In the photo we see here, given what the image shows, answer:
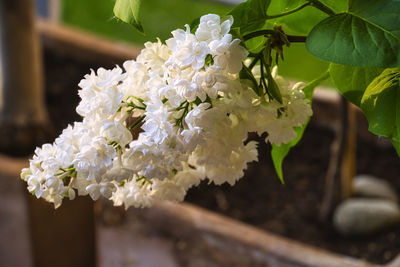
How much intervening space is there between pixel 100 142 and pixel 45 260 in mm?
1403

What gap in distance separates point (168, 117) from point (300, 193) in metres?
1.78

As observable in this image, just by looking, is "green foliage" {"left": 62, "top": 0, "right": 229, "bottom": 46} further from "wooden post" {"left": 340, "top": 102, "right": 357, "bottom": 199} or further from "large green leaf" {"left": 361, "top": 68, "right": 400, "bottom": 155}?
"large green leaf" {"left": 361, "top": 68, "right": 400, "bottom": 155}

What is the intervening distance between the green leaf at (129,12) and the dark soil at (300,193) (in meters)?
1.54

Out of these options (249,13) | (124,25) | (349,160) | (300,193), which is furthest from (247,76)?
(124,25)

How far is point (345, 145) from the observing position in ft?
6.47

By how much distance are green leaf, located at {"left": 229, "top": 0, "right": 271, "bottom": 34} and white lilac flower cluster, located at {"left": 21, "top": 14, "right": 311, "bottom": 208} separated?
0.14 ft

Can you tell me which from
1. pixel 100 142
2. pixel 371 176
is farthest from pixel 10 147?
pixel 100 142

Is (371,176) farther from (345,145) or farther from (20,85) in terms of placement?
(20,85)

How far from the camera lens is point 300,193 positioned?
229 cm

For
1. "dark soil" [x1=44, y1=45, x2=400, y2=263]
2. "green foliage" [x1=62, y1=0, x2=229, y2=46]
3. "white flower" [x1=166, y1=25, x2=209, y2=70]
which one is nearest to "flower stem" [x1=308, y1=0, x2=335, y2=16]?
"white flower" [x1=166, y1=25, x2=209, y2=70]

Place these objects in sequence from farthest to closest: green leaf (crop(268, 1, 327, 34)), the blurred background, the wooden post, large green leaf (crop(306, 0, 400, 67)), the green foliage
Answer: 1. the green foliage
2. the wooden post
3. the blurred background
4. green leaf (crop(268, 1, 327, 34))
5. large green leaf (crop(306, 0, 400, 67))

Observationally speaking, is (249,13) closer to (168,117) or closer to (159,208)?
(168,117)

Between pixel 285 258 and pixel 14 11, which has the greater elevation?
pixel 14 11

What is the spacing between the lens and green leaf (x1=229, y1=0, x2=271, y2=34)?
58 cm
